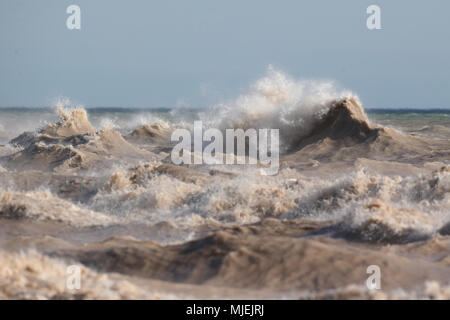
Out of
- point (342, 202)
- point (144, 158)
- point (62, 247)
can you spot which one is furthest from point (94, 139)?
point (62, 247)

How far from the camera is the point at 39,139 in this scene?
63.8 ft

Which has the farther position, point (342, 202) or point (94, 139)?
point (94, 139)

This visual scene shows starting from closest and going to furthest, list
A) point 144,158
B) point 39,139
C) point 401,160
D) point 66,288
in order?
point 66,288, point 401,160, point 144,158, point 39,139

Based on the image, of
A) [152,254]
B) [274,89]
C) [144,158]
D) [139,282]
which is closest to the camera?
[139,282]

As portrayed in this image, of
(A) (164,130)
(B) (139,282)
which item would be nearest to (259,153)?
(A) (164,130)

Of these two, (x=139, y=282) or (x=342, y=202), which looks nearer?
(x=139, y=282)

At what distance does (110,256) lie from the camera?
21.8ft

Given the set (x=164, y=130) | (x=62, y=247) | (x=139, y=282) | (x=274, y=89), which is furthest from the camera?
(x=164, y=130)

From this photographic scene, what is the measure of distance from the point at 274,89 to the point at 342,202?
1181 centimetres

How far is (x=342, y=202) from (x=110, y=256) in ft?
12.0

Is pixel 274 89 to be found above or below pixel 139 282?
above
